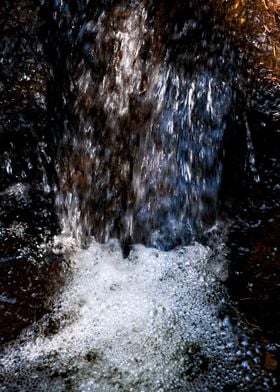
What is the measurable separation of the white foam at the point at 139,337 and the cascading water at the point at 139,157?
11 mm

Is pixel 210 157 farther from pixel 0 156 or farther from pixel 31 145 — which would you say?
pixel 0 156

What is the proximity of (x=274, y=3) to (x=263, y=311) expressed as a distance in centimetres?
201

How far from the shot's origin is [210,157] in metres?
2.98

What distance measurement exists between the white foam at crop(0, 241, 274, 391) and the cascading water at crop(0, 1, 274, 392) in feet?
0.04

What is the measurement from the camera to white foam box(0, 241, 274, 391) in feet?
6.68

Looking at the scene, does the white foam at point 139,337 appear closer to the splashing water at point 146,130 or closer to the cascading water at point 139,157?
the cascading water at point 139,157

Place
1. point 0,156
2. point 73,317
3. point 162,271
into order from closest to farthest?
point 73,317
point 162,271
point 0,156

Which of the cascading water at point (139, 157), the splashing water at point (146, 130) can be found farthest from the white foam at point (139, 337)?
the splashing water at point (146, 130)

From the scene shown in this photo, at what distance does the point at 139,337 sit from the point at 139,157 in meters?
1.23

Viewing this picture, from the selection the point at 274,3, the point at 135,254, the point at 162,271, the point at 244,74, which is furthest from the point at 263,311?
the point at 274,3

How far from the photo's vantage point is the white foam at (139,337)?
204 cm

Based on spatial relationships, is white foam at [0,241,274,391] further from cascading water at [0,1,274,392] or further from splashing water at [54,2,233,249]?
splashing water at [54,2,233,249]

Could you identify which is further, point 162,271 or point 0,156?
point 0,156

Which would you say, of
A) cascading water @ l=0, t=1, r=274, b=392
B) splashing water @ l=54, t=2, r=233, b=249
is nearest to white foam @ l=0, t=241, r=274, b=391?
cascading water @ l=0, t=1, r=274, b=392
